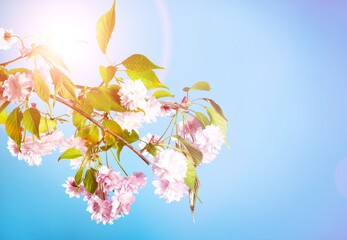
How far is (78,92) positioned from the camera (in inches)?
17.9

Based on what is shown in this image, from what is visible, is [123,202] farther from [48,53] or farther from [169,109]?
[48,53]

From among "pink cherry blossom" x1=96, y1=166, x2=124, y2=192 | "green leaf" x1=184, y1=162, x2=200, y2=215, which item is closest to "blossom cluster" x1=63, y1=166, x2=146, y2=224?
"pink cherry blossom" x1=96, y1=166, x2=124, y2=192

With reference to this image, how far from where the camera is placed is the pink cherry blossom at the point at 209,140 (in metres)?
0.48

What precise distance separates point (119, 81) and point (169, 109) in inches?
3.5

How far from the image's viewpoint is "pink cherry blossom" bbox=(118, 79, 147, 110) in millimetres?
421

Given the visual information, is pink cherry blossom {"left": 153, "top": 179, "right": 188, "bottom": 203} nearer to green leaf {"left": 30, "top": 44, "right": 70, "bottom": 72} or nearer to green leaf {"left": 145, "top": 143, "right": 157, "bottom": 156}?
green leaf {"left": 145, "top": 143, "right": 157, "bottom": 156}

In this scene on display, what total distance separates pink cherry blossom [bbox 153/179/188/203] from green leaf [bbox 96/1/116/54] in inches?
5.7

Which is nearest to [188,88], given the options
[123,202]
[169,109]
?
[169,109]

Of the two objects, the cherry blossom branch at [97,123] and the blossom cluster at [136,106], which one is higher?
the blossom cluster at [136,106]

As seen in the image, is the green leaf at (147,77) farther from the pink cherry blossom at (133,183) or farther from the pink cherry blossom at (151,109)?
the pink cherry blossom at (133,183)

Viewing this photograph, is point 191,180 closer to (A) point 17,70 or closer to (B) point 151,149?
(B) point 151,149

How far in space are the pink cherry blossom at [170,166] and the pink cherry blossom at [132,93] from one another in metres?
0.05

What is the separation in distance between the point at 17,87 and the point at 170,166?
15 cm

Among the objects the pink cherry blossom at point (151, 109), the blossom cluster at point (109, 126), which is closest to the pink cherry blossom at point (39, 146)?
the blossom cluster at point (109, 126)
